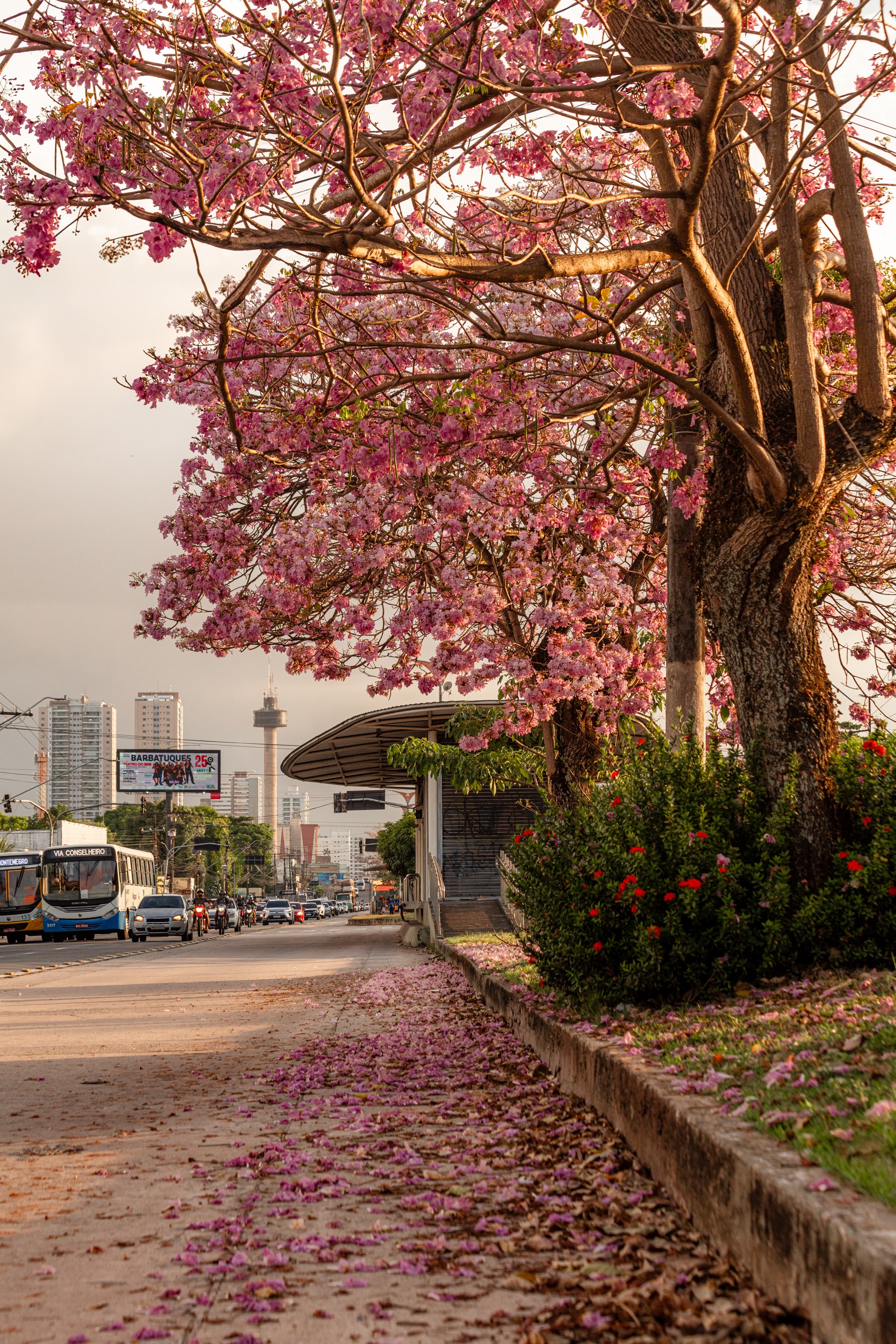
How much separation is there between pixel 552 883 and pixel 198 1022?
5516 millimetres

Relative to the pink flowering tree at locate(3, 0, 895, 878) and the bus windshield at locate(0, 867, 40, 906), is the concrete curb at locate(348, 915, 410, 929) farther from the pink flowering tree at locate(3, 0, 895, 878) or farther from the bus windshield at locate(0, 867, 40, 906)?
the pink flowering tree at locate(3, 0, 895, 878)

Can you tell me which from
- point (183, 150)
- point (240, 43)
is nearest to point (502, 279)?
point (183, 150)

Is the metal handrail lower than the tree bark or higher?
lower

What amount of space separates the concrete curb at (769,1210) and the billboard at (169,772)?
273 ft

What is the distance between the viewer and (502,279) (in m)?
6.04

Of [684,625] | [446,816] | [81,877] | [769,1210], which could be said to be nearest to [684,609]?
[684,625]

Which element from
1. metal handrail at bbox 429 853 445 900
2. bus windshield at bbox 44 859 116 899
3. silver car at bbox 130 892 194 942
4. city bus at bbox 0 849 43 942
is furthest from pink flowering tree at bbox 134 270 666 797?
city bus at bbox 0 849 43 942

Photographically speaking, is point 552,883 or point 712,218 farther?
point 712,218

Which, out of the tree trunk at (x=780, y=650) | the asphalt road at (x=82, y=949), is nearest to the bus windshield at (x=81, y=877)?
the asphalt road at (x=82, y=949)

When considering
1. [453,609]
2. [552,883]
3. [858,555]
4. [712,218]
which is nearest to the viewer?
[552,883]

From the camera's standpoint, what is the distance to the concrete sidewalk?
3111 millimetres

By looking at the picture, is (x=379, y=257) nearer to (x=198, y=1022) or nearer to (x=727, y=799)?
(x=727, y=799)

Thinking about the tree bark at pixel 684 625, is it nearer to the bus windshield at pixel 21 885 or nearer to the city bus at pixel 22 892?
the city bus at pixel 22 892

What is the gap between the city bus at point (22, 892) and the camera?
39.3 meters
